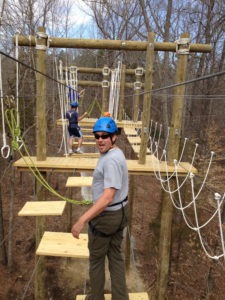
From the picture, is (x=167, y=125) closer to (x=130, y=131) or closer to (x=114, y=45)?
(x=130, y=131)

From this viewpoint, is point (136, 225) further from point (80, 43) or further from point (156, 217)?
point (80, 43)

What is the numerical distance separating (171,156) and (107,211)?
227 centimetres

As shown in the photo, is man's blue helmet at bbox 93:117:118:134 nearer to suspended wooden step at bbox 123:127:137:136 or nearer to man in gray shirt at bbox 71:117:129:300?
man in gray shirt at bbox 71:117:129:300

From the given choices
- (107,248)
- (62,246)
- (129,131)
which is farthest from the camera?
(129,131)

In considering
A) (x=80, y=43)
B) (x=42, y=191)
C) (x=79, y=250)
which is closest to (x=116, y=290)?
(x=79, y=250)

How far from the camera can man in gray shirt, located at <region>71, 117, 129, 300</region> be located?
5.62 ft

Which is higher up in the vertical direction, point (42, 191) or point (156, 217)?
point (42, 191)

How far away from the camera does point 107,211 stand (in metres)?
1.87

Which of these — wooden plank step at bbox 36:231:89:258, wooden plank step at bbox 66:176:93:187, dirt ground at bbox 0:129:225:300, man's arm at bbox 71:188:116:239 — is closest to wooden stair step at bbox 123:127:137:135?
dirt ground at bbox 0:129:225:300

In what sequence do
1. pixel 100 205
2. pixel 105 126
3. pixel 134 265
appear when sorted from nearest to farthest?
1. pixel 100 205
2. pixel 105 126
3. pixel 134 265

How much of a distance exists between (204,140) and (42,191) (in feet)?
22.4

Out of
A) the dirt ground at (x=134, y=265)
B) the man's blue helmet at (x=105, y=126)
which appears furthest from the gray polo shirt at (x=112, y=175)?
the dirt ground at (x=134, y=265)

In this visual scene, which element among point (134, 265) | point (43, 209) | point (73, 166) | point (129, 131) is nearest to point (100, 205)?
point (43, 209)

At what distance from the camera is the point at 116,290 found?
2.13m
